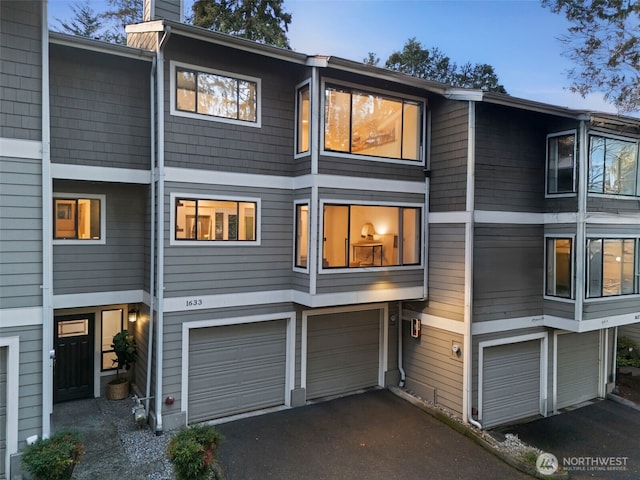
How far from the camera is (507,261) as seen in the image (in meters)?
9.05

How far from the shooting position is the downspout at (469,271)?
27.5ft

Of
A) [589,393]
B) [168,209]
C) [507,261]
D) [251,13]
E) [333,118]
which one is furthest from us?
[251,13]

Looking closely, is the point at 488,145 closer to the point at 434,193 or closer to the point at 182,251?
the point at 434,193

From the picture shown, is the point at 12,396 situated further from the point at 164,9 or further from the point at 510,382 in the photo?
the point at 510,382

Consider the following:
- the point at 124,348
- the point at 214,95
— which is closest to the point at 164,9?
the point at 214,95

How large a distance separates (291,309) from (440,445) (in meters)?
3.84

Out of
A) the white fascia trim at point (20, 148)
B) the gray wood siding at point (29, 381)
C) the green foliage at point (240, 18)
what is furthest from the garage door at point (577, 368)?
the green foliage at point (240, 18)

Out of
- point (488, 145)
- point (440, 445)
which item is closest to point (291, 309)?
point (440, 445)

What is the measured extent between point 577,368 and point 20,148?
1271 centimetres

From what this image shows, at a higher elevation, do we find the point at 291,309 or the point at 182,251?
the point at 182,251

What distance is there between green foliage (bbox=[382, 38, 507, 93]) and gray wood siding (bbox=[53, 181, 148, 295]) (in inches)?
695

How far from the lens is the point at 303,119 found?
8.48m

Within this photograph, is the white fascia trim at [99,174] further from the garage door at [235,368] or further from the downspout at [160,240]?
the garage door at [235,368]

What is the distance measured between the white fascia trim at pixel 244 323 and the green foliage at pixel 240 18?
12665 millimetres
